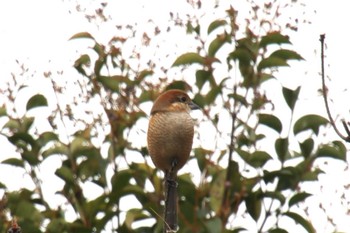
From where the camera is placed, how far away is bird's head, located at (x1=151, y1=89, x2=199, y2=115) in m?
4.07

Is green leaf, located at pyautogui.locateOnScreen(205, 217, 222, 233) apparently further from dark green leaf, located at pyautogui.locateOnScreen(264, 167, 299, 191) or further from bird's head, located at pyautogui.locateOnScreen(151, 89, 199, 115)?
bird's head, located at pyautogui.locateOnScreen(151, 89, 199, 115)

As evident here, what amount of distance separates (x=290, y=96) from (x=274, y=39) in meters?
0.29

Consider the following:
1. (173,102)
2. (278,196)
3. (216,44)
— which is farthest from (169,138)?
(216,44)

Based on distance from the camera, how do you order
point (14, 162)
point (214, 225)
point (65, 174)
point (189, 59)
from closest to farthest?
1. point (214, 225)
2. point (65, 174)
3. point (189, 59)
4. point (14, 162)

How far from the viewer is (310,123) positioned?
13.1ft

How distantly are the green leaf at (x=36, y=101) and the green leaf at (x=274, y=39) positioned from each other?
3.55 feet

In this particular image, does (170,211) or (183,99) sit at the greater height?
(183,99)

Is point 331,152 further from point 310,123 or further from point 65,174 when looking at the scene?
point 65,174

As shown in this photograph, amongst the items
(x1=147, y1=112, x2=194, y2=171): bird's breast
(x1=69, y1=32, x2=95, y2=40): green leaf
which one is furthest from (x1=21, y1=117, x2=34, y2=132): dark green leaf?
(x1=147, y1=112, x2=194, y2=171): bird's breast

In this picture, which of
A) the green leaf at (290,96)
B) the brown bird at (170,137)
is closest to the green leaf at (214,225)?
the brown bird at (170,137)

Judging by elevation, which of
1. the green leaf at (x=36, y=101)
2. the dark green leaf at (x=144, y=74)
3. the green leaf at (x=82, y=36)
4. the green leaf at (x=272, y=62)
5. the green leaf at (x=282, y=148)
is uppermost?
the green leaf at (x=82, y=36)

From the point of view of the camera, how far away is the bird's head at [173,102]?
4.07 metres

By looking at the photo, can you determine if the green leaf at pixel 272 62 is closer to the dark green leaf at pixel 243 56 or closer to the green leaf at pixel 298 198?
the dark green leaf at pixel 243 56

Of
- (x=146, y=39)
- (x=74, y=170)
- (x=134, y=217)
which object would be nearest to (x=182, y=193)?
(x=134, y=217)
